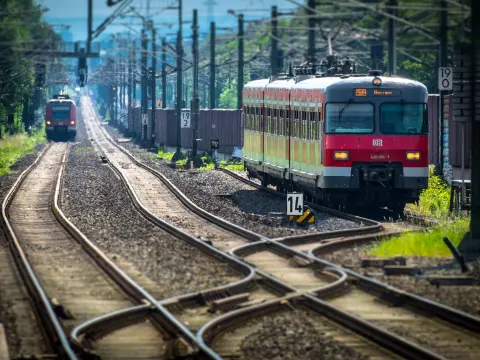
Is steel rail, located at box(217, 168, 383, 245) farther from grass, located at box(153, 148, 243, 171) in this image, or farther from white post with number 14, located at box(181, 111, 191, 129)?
white post with number 14, located at box(181, 111, 191, 129)

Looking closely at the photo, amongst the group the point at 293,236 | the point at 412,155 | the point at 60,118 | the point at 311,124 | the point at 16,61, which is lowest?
the point at 293,236

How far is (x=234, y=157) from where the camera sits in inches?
2103

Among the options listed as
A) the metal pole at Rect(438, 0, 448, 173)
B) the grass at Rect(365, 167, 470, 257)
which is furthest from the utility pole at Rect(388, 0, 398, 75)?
the grass at Rect(365, 167, 470, 257)

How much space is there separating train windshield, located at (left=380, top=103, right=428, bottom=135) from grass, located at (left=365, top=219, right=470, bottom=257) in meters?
4.58

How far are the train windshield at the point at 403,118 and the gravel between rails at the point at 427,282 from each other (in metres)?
6.31

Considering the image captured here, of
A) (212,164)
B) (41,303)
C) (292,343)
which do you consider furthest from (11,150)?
(292,343)

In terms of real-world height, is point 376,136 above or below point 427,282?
above

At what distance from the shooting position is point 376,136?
25172 millimetres

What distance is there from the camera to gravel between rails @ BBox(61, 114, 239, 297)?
16.4 metres

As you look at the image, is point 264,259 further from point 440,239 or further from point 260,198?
point 260,198

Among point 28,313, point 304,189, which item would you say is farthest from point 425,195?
point 28,313

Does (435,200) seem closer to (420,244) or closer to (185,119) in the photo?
(420,244)

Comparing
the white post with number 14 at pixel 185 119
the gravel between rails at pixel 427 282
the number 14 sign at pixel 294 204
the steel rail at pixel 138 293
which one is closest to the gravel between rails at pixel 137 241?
the steel rail at pixel 138 293

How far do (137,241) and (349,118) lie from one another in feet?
20.0
